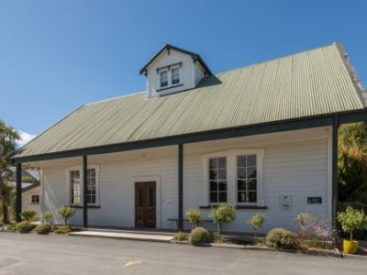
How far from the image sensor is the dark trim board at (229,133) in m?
10.8

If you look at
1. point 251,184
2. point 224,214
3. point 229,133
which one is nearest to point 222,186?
point 251,184

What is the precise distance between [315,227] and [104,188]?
414 inches


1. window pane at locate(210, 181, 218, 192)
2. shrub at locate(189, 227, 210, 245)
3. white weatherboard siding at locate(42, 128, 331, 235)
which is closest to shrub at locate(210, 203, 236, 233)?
shrub at locate(189, 227, 210, 245)

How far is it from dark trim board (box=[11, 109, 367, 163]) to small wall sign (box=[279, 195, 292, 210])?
2719 mm

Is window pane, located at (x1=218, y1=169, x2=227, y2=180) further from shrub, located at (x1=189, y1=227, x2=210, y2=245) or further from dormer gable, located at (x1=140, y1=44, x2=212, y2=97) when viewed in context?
dormer gable, located at (x1=140, y1=44, x2=212, y2=97)

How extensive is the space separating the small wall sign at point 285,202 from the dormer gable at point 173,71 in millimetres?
7605

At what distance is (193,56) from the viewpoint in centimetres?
1938

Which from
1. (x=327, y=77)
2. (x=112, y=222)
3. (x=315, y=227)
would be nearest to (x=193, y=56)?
(x=327, y=77)

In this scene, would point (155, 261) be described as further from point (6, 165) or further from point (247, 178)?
point (6, 165)

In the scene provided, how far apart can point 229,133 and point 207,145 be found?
8.22 ft

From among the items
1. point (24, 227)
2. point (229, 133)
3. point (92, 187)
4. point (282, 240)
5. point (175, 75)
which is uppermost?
point (175, 75)

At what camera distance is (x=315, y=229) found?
36.2 feet

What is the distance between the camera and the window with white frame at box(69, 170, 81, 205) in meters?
20.0

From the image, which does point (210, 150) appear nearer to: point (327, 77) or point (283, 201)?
point (283, 201)
